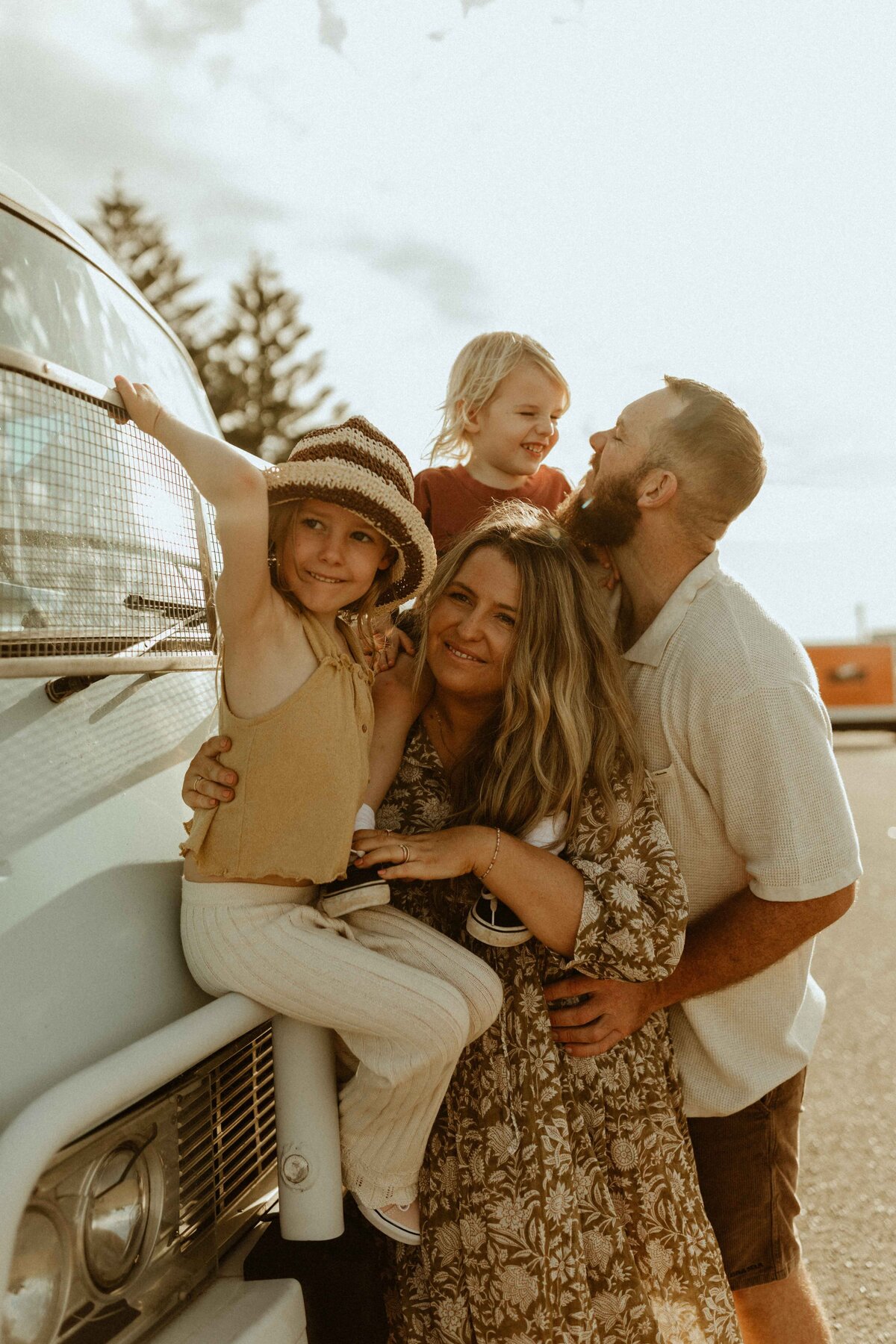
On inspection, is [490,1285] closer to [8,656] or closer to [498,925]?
[498,925]

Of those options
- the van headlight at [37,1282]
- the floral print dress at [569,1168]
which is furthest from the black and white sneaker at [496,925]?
the van headlight at [37,1282]

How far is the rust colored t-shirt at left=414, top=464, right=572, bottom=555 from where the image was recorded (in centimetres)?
391

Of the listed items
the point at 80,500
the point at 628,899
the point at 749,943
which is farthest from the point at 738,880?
the point at 80,500

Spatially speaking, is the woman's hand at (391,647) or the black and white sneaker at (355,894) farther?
the woman's hand at (391,647)

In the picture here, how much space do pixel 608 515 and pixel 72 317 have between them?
1.45 meters

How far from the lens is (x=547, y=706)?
2.42m

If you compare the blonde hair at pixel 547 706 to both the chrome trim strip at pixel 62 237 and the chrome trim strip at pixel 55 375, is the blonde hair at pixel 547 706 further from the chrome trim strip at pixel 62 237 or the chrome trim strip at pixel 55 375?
the chrome trim strip at pixel 62 237

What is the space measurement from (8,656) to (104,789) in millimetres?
267

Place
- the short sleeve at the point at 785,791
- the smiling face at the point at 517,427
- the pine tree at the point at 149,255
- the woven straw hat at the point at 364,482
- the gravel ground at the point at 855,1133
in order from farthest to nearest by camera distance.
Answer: the pine tree at the point at 149,255 → the smiling face at the point at 517,427 → the gravel ground at the point at 855,1133 → the short sleeve at the point at 785,791 → the woven straw hat at the point at 364,482

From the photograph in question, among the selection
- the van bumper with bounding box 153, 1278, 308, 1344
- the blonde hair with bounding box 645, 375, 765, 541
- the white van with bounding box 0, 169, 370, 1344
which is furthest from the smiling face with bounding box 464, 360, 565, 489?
the van bumper with bounding box 153, 1278, 308, 1344

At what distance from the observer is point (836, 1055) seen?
5.02m

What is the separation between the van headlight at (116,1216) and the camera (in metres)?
1.46

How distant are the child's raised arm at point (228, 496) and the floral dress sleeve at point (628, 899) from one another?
2.87ft

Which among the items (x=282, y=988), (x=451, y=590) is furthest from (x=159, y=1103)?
(x=451, y=590)
